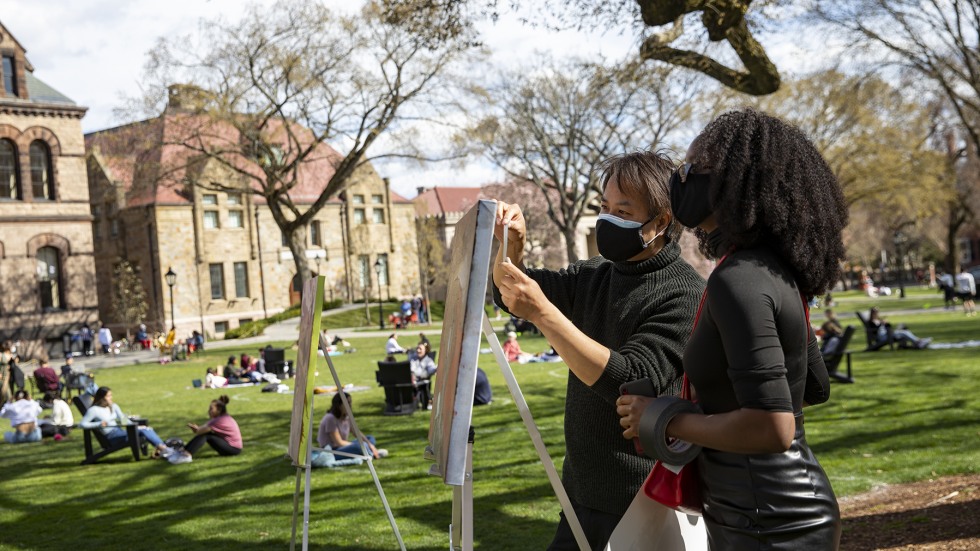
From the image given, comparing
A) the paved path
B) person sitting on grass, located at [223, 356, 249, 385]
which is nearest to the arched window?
the paved path

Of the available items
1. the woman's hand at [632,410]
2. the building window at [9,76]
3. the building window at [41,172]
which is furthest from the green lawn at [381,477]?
the building window at [9,76]

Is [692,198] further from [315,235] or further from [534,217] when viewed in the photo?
[315,235]

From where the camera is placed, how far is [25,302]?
4262cm

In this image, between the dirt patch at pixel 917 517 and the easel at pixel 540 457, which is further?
the dirt patch at pixel 917 517

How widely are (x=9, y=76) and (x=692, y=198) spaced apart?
1866 inches

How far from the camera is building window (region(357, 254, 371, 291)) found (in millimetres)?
64400

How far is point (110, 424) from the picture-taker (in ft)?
43.3

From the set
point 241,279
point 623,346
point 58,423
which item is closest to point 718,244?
point 623,346

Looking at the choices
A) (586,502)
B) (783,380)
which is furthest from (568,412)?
(783,380)

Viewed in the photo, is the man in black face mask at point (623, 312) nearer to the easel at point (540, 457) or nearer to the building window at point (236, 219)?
the easel at point (540, 457)

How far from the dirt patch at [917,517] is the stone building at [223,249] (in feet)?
144

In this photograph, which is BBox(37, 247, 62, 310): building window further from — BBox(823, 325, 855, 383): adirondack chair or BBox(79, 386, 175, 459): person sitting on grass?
BBox(823, 325, 855, 383): adirondack chair

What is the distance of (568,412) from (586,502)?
0.33 metres

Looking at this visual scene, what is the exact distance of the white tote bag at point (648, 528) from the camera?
8.68 feet
